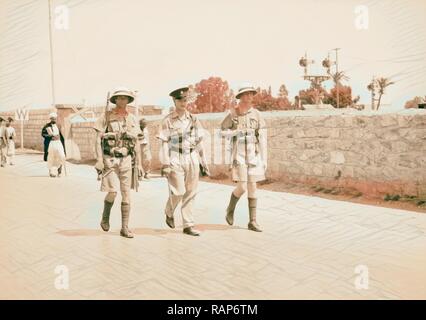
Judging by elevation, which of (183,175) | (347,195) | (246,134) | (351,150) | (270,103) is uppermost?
(270,103)

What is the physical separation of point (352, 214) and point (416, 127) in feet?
6.81

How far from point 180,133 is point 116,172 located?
92cm

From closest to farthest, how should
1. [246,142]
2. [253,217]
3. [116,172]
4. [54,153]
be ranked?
[116,172] < [246,142] < [253,217] < [54,153]

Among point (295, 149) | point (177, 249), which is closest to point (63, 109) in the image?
point (295, 149)

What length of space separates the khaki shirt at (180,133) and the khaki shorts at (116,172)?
0.52 metres

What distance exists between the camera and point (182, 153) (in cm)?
660

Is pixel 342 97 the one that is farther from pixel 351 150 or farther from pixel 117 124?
pixel 117 124

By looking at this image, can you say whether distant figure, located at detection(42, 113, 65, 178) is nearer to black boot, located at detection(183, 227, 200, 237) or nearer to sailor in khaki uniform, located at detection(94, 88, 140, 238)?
sailor in khaki uniform, located at detection(94, 88, 140, 238)

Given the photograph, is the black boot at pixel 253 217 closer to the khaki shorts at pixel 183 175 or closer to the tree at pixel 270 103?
the khaki shorts at pixel 183 175

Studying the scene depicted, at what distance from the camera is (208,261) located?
5.36 m

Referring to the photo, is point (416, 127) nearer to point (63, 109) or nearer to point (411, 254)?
point (411, 254)

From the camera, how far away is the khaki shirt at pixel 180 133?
21.4 ft

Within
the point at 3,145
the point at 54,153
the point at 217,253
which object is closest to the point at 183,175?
the point at 217,253

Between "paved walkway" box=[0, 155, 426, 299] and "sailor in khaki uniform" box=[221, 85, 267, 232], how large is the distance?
0.63 m
